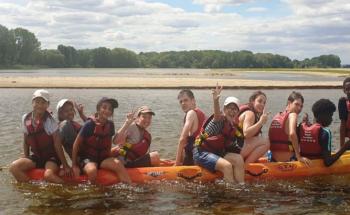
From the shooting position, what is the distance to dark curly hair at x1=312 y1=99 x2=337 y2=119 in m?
8.18

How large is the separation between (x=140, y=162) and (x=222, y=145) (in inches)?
59.0

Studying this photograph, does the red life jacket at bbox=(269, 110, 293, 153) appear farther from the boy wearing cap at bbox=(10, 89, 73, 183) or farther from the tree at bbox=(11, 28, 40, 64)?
the tree at bbox=(11, 28, 40, 64)

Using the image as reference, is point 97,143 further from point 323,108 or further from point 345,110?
point 345,110

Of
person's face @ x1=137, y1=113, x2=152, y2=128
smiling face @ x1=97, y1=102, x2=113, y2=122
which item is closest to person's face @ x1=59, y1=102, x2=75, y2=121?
smiling face @ x1=97, y1=102, x2=113, y2=122

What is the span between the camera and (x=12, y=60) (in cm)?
11188

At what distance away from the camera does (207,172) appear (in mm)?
8141

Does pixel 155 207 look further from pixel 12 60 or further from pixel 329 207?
pixel 12 60

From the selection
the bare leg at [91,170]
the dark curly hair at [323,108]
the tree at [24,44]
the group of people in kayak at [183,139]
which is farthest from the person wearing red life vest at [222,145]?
the tree at [24,44]

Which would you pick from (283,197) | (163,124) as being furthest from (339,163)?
(163,124)

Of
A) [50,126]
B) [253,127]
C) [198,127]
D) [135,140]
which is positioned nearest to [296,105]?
[253,127]

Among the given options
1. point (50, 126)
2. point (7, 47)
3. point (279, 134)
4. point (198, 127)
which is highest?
point (7, 47)

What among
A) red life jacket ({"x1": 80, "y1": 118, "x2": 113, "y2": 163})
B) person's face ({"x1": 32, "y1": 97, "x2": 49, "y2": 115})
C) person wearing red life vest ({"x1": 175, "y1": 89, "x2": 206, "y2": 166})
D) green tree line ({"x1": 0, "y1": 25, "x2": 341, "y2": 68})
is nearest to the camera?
person's face ({"x1": 32, "y1": 97, "x2": 49, "y2": 115})

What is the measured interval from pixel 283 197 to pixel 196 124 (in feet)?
6.19

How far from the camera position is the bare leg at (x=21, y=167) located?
7.94 metres
